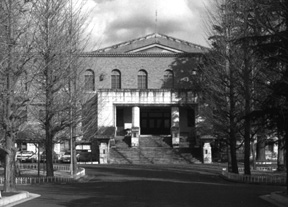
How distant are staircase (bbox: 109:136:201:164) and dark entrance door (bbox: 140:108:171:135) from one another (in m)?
5.91

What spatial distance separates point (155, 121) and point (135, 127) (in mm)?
7219

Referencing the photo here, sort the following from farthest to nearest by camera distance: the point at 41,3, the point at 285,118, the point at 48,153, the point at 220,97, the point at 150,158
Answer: the point at 150,158 → the point at 220,97 → the point at 48,153 → the point at 41,3 → the point at 285,118

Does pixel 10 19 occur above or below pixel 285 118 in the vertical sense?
above

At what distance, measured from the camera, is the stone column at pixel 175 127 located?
162ft

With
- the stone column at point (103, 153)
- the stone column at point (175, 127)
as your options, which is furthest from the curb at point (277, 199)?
the stone column at point (175, 127)

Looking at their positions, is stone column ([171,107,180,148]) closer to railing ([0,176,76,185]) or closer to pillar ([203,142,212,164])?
pillar ([203,142,212,164])

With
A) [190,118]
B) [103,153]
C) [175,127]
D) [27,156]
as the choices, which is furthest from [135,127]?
[27,156]

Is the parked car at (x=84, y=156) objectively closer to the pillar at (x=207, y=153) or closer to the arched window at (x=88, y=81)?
the arched window at (x=88, y=81)

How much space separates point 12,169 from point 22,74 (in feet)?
12.0

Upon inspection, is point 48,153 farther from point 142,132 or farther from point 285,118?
point 142,132

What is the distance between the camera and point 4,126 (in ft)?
59.6

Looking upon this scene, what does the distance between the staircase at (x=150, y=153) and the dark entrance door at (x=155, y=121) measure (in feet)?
19.4

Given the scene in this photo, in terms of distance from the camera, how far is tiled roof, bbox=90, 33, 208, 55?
5962cm

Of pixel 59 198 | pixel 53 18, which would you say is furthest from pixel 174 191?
pixel 53 18
